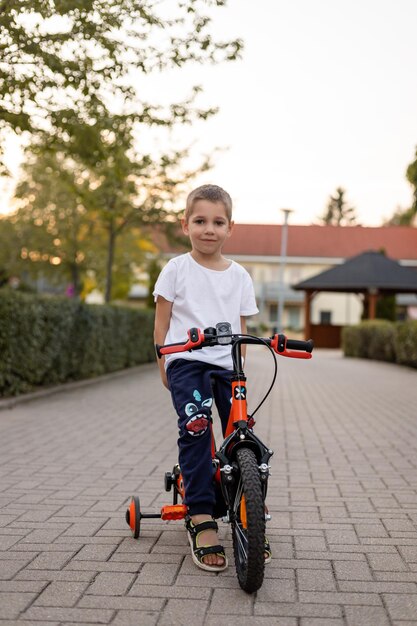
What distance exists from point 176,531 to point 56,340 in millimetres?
8170

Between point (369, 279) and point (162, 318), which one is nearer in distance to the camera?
point (162, 318)

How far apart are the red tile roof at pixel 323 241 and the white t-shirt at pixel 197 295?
54621 mm

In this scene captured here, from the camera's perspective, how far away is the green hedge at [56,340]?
10523 millimetres

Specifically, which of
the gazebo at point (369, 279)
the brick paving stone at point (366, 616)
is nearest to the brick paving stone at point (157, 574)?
the brick paving stone at point (366, 616)

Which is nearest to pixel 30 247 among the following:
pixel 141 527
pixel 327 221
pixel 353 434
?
pixel 353 434

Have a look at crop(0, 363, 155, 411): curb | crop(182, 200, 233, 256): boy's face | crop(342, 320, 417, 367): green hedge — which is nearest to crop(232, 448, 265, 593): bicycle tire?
crop(182, 200, 233, 256): boy's face

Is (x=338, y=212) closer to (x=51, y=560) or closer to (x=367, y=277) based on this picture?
(x=367, y=277)

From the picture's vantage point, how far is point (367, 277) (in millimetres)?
32438

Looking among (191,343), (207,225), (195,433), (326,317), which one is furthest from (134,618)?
(326,317)

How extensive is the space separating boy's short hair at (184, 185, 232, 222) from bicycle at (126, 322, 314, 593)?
2.11 ft

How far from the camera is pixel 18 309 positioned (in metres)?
10.7

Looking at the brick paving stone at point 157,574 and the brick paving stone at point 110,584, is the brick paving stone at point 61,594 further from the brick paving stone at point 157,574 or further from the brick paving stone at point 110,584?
the brick paving stone at point 157,574

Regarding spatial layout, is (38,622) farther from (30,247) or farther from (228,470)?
(30,247)

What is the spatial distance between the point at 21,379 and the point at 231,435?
798 centimetres
